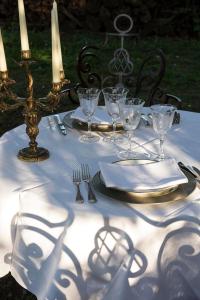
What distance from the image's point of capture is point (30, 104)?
1811mm

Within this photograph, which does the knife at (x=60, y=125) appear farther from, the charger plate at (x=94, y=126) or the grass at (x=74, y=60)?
the grass at (x=74, y=60)

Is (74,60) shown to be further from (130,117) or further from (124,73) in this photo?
(130,117)

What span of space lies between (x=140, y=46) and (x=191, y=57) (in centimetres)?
91

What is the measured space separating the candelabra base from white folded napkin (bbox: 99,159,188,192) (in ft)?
0.98

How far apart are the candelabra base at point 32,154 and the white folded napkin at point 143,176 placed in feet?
0.98

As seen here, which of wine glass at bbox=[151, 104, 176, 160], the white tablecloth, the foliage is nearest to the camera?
the white tablecloth

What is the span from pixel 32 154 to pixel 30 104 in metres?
0.20

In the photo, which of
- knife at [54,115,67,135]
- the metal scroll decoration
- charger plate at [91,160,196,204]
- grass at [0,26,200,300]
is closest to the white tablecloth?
charger plate at [91,160,196,204]

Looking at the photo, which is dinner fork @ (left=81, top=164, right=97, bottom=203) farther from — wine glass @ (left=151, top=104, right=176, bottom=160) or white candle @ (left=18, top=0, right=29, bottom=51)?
white candle @ (left=18, top=0, right=29, bottom=51)

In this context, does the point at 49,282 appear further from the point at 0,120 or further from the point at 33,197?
the point at 0,120

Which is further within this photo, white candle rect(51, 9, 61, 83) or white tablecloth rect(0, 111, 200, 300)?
white candle rect(51, 9, 61, 83)

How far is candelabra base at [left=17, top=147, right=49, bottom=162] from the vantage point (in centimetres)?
181

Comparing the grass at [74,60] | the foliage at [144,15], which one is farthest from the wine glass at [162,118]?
the foliage at [144,15]

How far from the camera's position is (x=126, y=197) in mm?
1485
